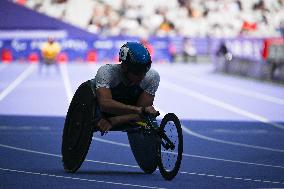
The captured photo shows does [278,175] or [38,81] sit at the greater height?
[278,175]

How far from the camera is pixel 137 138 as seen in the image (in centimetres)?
1077

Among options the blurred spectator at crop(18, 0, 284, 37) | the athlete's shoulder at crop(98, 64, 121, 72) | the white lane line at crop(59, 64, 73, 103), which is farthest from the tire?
the blurred spectator at crop(18, 0, 284, 37)

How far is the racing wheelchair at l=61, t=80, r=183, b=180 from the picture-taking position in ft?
31.1

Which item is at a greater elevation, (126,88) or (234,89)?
(126,88)

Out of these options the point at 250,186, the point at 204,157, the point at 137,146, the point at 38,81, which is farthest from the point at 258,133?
the point at 38,81

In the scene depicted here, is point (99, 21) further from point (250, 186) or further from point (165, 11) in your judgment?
point (250, 186)

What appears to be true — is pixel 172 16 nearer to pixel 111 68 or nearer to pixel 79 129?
pixel 79 129

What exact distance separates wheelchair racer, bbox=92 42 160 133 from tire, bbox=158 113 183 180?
0.19 metres

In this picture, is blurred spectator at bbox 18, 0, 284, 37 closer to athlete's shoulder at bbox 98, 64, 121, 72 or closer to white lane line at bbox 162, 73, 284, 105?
white lane line at bbox 162, 73, 284, 105

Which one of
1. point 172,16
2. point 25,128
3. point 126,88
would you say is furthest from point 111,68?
point 172,16

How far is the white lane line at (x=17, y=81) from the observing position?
25566 millimetres

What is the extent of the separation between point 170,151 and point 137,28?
38.8 meters

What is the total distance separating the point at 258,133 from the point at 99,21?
32.7m

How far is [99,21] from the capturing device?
48.0m
